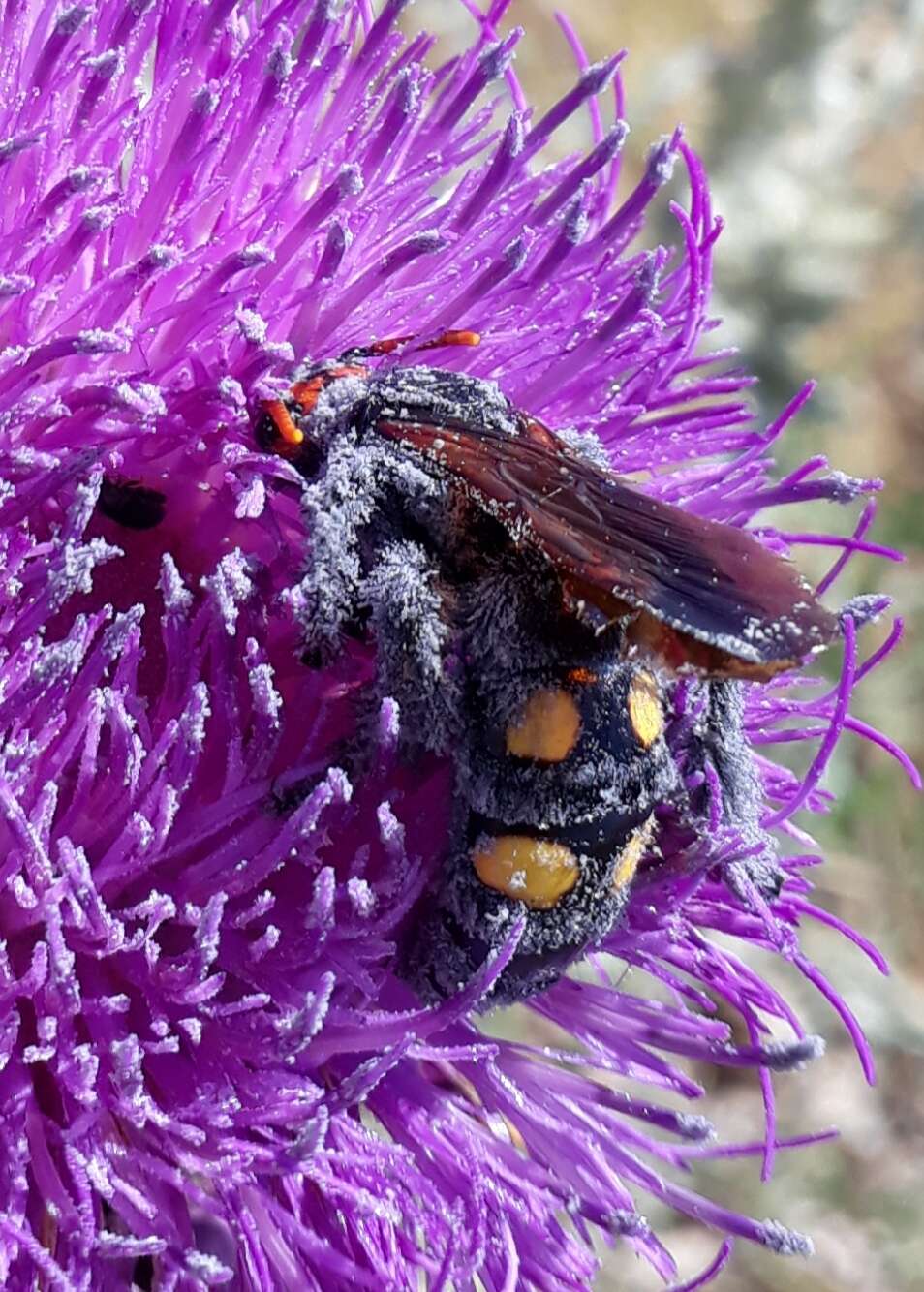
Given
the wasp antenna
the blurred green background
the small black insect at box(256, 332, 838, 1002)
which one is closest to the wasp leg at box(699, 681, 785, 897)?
the small black insect at box(256, 332, 838, 1002)

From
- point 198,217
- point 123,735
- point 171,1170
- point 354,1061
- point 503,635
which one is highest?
point 198,217

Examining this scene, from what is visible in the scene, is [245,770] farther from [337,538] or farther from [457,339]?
[457,339]

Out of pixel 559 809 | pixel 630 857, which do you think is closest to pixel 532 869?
pixel 559 809

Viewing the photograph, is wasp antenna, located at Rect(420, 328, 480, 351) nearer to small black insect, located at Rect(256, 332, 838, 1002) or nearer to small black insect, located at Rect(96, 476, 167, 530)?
small black insect, located at Rect(256, 332, 838, 1002)

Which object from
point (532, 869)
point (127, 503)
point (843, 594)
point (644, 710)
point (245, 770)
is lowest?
point (245, 770)

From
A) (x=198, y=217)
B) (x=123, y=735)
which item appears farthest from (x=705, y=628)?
(x=198, y=217)

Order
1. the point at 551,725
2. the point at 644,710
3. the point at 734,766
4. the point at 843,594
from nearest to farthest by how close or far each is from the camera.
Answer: the point at 551,725 → the point at 644,710 → the point at 734,766 → the point at 843,594

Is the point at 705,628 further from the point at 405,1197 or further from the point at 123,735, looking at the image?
the point at 405,1197
